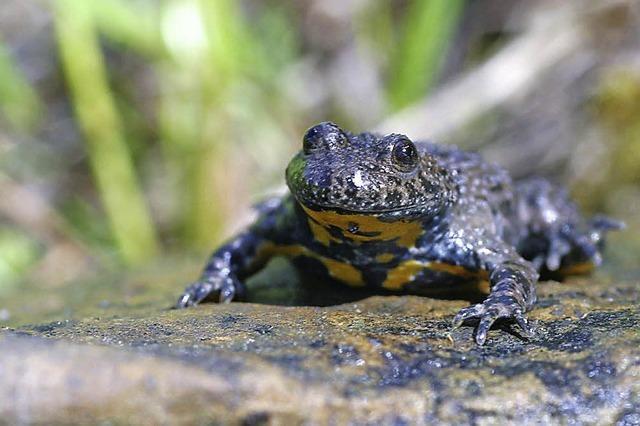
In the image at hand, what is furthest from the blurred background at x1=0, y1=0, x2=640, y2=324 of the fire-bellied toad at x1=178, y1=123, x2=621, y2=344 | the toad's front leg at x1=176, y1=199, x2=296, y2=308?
the toad's front leg at x1=176, y1=199, x2=296, y2=308

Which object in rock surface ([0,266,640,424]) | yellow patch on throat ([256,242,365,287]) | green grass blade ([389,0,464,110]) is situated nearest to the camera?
rock surface ([0,266,640,424])

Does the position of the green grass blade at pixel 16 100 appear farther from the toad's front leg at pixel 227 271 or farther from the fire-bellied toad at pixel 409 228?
the toad's front leg at pixel 227 271

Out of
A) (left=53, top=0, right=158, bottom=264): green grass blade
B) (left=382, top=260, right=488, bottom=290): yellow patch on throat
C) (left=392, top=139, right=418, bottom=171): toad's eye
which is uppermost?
(left=53, top=0, right=158, bottom=264): green grass blade

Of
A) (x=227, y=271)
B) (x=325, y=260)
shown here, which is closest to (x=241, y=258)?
(x=227, y=271)

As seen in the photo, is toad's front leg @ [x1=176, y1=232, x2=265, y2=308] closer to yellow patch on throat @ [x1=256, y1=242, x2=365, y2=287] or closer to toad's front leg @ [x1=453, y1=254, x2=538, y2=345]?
yellow patch on throat @ [x1=256, y1=242, x2=365, y2=287]

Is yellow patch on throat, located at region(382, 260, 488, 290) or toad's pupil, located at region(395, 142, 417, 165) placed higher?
toad's pupil, located at region(395, 142, 417, 165)

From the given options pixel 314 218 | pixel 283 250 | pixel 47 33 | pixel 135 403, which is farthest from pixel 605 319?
pixel 47 33

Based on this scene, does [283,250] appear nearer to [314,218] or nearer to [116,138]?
[314,218]
